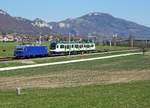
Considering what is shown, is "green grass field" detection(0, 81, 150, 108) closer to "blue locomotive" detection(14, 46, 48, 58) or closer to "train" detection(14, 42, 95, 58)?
"blue locomotive" detection(14, 46, 48, 58)

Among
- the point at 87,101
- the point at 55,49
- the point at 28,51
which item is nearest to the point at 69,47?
the point at 55,49

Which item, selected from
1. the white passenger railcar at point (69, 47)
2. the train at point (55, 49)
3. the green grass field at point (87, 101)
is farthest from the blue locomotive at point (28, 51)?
the green grass field at point (87, 101)

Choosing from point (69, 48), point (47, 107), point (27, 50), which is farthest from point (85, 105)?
point (69, 48)

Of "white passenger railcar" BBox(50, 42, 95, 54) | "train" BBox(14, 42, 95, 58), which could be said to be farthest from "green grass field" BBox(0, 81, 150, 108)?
"white passenger railcar" BBox(50, 42, 95, 54)

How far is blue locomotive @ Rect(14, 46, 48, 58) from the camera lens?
52.3 metres

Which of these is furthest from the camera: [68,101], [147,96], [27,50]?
[27,50]

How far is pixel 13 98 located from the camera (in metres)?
15.8

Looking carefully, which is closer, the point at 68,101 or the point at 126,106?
the point at 126,106

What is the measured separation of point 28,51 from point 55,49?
447 inches

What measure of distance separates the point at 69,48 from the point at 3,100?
172ft

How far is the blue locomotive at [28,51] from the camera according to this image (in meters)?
52.3

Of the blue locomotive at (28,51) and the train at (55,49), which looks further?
the train at (55,49)

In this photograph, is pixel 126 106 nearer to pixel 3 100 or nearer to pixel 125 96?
pixel 125 96

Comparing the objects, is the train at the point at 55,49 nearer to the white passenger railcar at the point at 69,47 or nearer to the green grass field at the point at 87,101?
the white passenger railcar at the point at 69,47
